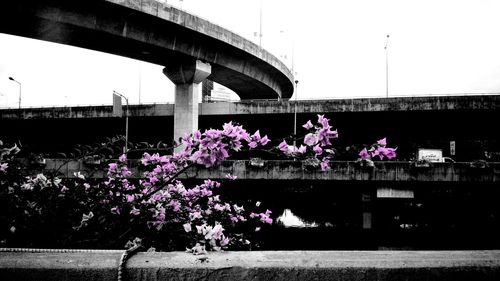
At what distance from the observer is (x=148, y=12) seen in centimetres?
1975

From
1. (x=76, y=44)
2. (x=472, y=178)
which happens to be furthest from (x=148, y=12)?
(x=472, y=178)

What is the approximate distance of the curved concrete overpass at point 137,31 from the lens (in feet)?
58.2

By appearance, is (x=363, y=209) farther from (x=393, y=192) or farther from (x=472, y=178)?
(x=472, y=178)

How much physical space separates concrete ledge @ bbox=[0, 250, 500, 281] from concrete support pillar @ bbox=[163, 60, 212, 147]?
2357 centimetres

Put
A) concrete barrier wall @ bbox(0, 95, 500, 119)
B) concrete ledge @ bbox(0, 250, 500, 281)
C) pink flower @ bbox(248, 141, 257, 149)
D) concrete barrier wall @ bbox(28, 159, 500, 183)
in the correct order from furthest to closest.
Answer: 1. concrete barrier wall @ bbox(0, 95, 500, 119)
2. concrete barrier wall @ bbox(28, 159, 500, 183)
3. pink flower @ bbox(248, 141, 257, 149)
4. concrete ledge @ bbox(0, 250, 500, 281)

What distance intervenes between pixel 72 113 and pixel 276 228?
2486 cm

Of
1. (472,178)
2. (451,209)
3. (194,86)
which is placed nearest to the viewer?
(472,178)

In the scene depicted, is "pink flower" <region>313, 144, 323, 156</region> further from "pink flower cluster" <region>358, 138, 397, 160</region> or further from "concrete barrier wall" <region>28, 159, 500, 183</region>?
"concrete barrier wall" <region>28, 159, 500, 183</region>

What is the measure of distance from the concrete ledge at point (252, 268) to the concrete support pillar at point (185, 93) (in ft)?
77.3

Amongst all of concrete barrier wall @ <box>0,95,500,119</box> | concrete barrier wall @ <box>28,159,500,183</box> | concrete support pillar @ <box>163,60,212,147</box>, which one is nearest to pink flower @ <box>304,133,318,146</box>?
concrete barrier wall @ <box>28,159,500,183</box>

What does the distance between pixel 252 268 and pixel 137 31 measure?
66.8ft

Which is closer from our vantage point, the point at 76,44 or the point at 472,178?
the point at 472,178

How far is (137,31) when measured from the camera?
20.4m

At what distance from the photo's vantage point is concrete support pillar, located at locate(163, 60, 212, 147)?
25.2 metres
